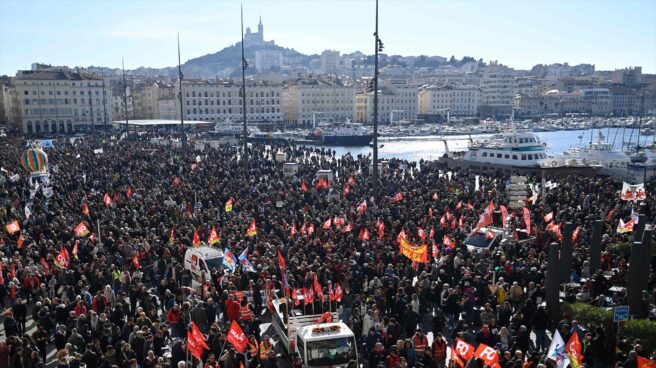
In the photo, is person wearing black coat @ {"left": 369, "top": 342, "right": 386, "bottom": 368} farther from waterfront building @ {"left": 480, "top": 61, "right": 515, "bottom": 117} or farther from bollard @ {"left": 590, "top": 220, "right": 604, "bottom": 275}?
waterfront building @ {"left": 480, "top": 61, "right": 515, "bottom": 117}

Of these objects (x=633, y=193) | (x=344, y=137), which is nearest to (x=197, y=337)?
(x=633, y=193)

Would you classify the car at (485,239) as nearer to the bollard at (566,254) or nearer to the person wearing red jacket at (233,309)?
the bollard at (566,254)

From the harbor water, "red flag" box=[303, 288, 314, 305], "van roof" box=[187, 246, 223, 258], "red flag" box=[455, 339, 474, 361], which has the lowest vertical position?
the harbor water

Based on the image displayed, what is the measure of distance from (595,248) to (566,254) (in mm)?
1405

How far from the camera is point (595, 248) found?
1570 cm

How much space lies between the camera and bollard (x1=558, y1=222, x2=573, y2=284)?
48.3 ft

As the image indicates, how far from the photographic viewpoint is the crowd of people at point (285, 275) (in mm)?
11617

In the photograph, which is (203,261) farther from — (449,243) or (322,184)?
(322,184)

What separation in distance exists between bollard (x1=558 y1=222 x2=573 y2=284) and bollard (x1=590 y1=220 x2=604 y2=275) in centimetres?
105

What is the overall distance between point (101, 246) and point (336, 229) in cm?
760

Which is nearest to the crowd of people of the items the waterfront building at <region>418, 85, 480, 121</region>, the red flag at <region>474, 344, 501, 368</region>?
the red flag at <region>474, 344, 501, 368</region>

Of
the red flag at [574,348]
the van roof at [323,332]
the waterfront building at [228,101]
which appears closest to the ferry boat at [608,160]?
the red flag at [574,348]

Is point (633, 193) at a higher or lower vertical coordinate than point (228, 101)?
lower

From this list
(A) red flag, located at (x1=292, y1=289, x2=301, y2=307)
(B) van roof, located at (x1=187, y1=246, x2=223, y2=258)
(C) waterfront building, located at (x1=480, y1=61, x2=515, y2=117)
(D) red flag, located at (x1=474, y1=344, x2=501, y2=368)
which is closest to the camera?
(D) red flag, located at (x1=474, y1=344, x2=501, y2=368)
